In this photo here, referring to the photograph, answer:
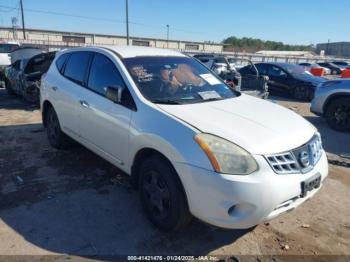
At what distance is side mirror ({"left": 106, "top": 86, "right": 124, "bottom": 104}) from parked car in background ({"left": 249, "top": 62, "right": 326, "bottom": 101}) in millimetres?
10571

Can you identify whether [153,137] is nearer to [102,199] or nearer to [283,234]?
[102,199]

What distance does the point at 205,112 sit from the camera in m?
3.31

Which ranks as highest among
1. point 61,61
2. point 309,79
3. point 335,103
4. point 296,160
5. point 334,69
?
point 61,61

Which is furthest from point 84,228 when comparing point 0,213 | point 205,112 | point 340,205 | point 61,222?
point 340,205

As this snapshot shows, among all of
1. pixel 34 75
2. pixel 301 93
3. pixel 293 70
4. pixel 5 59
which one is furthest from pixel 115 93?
pixel 5 59

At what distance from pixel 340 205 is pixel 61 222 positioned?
10.8 feet

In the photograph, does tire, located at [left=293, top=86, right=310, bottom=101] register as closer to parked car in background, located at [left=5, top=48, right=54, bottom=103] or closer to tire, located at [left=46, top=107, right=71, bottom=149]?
parked car in background, located at [left=5, top=48, right=54, bottom=103]

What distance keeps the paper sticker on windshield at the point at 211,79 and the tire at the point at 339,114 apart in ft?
15.8

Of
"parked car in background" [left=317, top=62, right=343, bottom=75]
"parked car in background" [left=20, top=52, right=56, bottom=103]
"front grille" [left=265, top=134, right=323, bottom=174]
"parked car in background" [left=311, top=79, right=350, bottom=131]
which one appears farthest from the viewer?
"parked car in background" [left=317, top=62, right=343, bottom=75]

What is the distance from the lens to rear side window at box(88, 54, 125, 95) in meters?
3.86

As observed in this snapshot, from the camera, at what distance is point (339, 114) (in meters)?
7.92

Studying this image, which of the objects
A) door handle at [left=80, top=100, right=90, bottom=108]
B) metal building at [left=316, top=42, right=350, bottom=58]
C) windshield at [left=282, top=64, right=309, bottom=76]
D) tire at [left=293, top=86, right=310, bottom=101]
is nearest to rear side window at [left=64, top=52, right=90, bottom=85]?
door handle at [left=80, top=100, right=90, bottom=108]

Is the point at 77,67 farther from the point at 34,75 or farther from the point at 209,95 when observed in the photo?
the point at 34,75

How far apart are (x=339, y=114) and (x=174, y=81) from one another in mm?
5632
